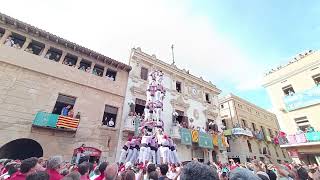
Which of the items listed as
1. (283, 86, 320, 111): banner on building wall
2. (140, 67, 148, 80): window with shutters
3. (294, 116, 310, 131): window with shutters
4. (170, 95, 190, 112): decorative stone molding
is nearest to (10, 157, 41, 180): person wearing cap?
(140, 67, 148, 80): window with shutters

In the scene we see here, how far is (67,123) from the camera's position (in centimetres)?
1151

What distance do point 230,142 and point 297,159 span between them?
301 inches

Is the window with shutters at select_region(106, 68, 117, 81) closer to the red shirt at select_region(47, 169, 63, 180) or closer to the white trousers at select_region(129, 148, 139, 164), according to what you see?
the white trousers at select_region(129, 148, 139, 164)

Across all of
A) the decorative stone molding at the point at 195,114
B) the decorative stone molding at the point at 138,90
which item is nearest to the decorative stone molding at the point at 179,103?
the decorative stone molding at the point at 195,114

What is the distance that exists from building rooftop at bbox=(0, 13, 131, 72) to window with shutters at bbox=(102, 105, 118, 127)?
390cm

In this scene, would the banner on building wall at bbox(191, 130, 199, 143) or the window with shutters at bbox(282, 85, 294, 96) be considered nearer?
the banner on building wall at bbox(191, 130, 199, 143)

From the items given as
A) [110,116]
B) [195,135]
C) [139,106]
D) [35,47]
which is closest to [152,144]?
[110,116]

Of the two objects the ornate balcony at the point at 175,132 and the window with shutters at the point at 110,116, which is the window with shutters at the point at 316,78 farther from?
the window with shutters at the point at 110,116

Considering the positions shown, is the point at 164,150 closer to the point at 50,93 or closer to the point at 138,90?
the point at 138,90

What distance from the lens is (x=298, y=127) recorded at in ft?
57.3

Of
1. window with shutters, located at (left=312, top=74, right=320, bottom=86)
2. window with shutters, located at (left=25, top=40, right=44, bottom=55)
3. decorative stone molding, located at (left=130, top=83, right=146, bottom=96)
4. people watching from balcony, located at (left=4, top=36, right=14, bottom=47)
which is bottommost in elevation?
decorative stone molding, located at (left=130, top=83, right=146, bottom=96)

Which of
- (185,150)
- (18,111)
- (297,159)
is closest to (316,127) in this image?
(297,159)

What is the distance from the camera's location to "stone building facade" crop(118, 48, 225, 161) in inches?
631

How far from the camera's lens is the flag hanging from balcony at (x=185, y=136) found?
1592cm
